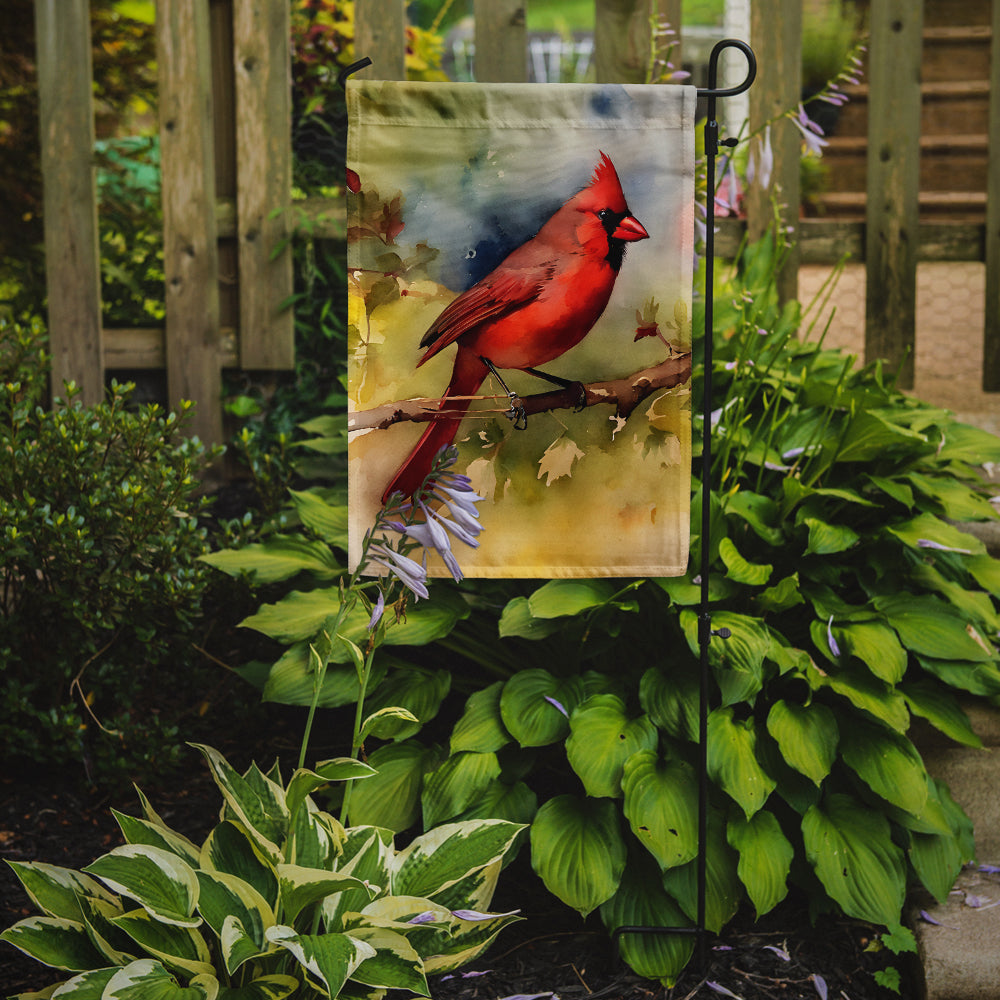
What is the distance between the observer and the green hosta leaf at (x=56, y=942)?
4.89 ft

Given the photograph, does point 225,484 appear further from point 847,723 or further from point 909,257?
point 909,257

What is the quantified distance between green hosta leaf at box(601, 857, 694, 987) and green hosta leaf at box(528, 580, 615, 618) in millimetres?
522

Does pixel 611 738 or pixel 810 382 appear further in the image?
pixel 810 382

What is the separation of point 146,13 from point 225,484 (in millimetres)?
4429

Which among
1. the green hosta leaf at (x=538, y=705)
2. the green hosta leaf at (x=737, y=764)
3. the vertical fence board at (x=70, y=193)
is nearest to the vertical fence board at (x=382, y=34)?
the vertical fence board at (x=70, y=193)

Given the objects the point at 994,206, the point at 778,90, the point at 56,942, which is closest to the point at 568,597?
the point at 56,942

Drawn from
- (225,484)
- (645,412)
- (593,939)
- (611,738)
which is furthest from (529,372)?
(225,484)

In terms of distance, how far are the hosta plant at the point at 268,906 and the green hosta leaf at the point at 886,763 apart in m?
0.72

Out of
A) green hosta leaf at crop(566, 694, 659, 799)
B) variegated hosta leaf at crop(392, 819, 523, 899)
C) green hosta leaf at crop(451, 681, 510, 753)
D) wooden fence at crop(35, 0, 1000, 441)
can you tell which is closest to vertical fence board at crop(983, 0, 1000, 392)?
wooden fence at crop(35, 0, 1000, 441)

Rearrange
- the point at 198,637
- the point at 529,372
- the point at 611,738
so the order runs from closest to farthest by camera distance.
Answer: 1. the point at 529,372
2. the point at 611,738
3. the point at 198,637

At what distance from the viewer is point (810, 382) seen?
2.64 metres

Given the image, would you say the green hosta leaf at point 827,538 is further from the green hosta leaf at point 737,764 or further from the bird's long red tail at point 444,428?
the bird's long red tail at point 444,428

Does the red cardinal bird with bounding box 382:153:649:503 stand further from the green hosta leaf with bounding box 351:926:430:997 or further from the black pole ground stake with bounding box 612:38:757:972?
the green hosta leaf with bounding box 351:926:430:997

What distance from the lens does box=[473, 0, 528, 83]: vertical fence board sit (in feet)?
10.3
